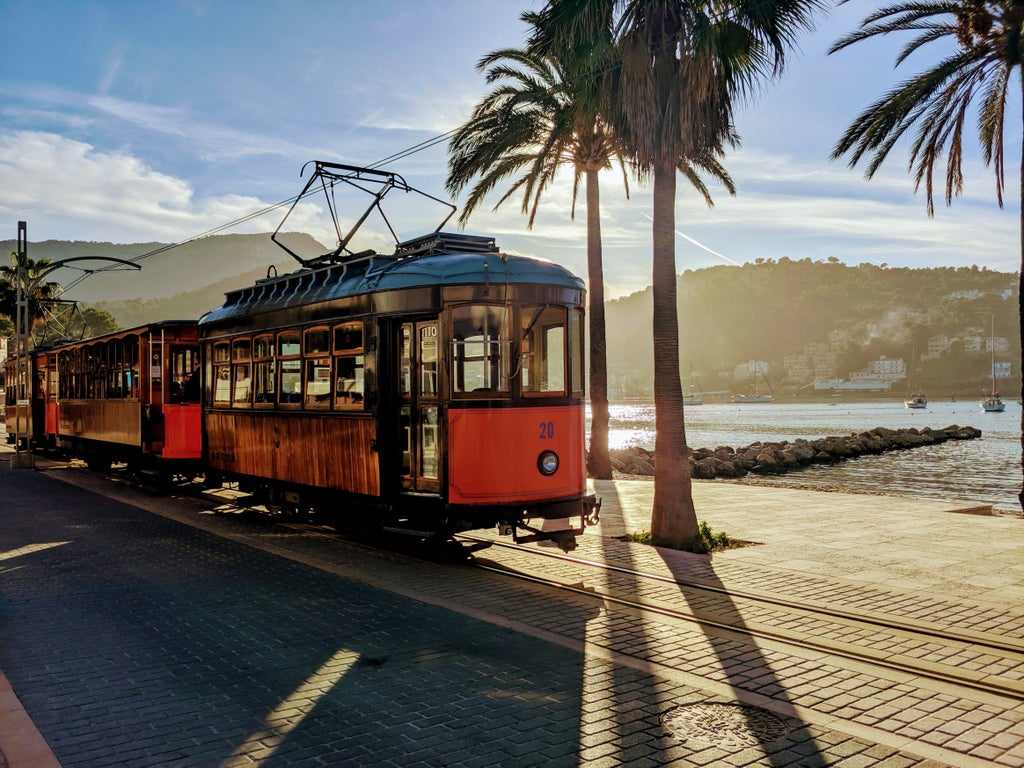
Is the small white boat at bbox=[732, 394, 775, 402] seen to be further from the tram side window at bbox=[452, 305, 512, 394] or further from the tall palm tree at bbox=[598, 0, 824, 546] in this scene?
the tram side window at bbox=[452, 305, 512, 394]

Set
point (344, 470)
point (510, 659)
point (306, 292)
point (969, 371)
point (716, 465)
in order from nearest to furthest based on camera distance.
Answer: point (510, 659), point (344, 470), point (306, 292), point (716, 465), point (969, 371)

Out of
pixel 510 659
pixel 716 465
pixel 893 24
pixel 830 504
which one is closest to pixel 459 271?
pixel 510 659

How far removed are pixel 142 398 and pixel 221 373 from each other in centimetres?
439

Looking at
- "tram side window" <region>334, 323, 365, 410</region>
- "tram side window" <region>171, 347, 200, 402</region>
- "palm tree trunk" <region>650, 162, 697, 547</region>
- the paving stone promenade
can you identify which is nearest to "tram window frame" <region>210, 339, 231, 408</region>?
"tram side window" <region>171, 347, 200, 402</region>

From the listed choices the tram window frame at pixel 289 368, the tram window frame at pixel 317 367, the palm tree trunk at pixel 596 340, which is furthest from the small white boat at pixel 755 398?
the tram window frame at pixel 317 367

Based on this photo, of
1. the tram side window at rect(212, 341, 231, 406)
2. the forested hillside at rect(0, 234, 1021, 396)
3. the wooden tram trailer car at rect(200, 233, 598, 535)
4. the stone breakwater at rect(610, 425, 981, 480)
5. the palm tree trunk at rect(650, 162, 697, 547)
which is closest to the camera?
the wooden tram trailer car at rect(200, 233, 598, 535)

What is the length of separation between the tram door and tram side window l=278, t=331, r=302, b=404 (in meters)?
2.53

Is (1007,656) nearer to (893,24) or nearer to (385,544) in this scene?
(385,544)

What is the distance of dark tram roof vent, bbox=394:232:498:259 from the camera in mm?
11135

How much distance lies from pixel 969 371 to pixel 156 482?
167976 mm

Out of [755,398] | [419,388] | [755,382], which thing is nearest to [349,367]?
[419,388]

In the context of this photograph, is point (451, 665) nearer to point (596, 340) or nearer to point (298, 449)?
point (298, 449)

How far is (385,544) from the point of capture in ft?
39.1

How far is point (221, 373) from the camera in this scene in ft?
50.4
